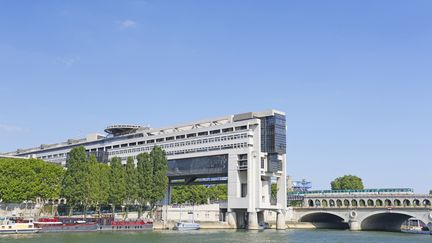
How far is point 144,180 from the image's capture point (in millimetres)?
125250

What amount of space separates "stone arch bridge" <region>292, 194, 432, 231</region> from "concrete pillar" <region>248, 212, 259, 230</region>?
29746 mm

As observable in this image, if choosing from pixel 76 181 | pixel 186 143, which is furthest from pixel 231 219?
pixel 76 181

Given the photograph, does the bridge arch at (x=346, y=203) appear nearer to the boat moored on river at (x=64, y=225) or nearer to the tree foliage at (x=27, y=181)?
the boat moored on river at (x=64, y=225)

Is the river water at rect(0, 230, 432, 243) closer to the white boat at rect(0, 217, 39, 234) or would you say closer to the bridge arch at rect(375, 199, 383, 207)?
the white boat at rect(0, 217, 39, 234)

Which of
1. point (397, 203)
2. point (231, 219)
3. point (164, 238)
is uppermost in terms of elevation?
point (397, 203)

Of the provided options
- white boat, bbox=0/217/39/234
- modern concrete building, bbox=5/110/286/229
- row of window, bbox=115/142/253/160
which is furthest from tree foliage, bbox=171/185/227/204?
white boat, bbox=0/217/39/234

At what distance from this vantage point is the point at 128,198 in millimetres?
127250

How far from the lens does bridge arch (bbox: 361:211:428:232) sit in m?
142

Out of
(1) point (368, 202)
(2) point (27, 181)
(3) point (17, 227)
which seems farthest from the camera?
(1) point (368, 202)

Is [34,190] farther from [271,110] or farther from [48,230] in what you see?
[271,110]

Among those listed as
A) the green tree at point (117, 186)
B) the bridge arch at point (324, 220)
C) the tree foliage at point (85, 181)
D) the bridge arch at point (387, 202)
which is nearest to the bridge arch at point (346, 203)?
the bridge arch at point (324, 220)

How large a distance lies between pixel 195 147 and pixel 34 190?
44192 mm

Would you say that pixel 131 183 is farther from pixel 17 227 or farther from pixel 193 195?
pixel 193 195

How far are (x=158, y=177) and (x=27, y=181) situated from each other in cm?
3095
